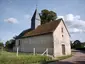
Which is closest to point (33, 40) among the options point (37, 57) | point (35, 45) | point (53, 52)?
point (35, 45)

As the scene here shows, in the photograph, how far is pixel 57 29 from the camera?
26.6 meters

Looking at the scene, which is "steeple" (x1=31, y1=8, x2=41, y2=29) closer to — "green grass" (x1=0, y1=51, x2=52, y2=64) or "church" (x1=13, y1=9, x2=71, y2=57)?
"church" (x1=13, y1=9, x2=71, y2=57)

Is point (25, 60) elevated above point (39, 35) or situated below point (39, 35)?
below

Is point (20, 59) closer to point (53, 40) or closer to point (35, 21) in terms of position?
point (53, 40)

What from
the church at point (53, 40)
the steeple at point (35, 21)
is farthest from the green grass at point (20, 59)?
the steeple at point (35, 21)

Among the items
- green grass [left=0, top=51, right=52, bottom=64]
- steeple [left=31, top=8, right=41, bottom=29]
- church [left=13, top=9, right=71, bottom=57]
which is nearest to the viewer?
green grass [left=0, top=51, right=52, bottom=64]

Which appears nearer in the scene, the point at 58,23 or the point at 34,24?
the point at 58,23

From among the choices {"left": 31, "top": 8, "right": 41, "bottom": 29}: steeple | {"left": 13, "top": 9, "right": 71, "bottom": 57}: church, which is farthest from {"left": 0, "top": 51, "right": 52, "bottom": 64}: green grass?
{"left": 31, "top": 8, "right": 41, "bottom": 29}: steeple

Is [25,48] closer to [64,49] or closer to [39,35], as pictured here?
[39,35]

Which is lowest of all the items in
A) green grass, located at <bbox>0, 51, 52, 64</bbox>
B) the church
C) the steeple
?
green grass, located at <bbox>0, 51, 52, 64</bbox>

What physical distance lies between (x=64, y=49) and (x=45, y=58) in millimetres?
10171

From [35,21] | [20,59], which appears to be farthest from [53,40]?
[35,21]

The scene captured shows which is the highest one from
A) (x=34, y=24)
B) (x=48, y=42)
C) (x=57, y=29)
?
(x=34, y=24)

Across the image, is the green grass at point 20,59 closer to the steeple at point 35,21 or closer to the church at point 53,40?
the church at point 53,40
